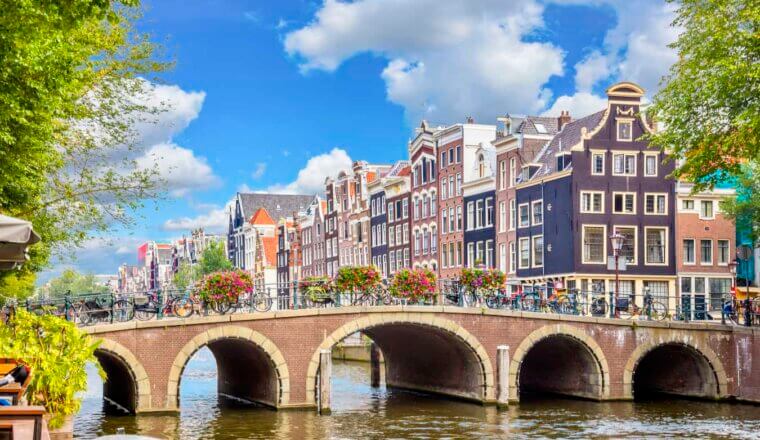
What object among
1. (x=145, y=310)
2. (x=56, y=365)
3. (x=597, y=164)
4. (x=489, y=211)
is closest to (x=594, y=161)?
(x=597, y=164)

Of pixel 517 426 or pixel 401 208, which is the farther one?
pixel 401 208

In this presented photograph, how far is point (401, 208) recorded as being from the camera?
6862 centimetres

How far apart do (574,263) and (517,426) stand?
21471 mm

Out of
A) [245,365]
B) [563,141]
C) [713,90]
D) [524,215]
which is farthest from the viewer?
[524,215]

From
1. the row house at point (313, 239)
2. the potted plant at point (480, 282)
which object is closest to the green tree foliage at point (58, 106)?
the potted plant at point (480, 282)

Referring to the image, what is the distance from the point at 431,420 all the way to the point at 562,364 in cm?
911

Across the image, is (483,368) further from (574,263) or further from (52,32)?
(52,32)

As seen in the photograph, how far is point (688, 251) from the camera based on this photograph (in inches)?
2030

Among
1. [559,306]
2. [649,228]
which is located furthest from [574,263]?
[559,306]

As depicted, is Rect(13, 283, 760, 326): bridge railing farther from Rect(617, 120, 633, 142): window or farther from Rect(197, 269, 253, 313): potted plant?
Rect(617, 120, 633, 142): window

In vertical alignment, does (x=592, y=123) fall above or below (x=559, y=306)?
above

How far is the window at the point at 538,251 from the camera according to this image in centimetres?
5238

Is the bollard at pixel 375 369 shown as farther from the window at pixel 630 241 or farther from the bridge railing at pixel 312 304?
the window at pixel 630 241

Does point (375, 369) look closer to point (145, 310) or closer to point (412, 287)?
point (412, 287)
